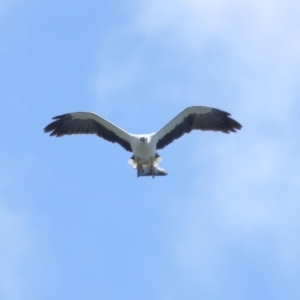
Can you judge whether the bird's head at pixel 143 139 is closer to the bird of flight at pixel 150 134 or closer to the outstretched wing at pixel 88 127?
the bird of flight at pixel 150 134

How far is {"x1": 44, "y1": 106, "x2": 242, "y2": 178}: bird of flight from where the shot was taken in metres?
22.6

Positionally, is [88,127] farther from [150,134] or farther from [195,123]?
[195,123]

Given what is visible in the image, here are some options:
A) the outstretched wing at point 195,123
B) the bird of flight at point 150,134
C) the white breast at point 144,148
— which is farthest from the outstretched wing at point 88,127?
Answer: the outstretched wing at point 195,123

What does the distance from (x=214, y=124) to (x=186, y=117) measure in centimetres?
86

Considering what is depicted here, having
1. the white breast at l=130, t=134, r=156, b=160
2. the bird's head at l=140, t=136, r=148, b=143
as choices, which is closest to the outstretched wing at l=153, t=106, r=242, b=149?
the white breast at l=130, t=134, r=156, b=160

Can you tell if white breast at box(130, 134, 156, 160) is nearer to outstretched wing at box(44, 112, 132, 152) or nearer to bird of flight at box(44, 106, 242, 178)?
bird of flight at box(44, 106, 242, 178)

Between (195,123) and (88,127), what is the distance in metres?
3.04

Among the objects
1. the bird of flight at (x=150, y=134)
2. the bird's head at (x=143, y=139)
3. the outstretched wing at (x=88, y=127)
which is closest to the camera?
the bird's head at (x=143, y=139)

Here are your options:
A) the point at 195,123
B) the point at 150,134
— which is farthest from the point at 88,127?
the point at 195,123

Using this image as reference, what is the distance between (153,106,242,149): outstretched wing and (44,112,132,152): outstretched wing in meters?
1.01

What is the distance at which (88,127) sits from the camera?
2389 cm

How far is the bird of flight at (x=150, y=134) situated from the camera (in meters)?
22.6

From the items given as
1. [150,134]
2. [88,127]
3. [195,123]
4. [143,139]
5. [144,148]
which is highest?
[88,127]

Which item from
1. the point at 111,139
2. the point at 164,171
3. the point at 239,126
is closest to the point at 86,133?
the point at 111,139
